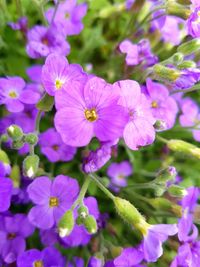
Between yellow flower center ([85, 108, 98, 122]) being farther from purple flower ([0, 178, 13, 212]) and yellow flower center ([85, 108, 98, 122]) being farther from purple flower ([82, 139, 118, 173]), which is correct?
purple flower ([0, 178, 13, 212])

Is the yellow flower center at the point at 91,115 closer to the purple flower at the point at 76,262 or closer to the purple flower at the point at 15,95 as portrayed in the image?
the purple flower at the point at 15,95

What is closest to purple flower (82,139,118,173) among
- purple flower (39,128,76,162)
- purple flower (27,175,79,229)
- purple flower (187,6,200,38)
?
purple flower (27,175,79,229)

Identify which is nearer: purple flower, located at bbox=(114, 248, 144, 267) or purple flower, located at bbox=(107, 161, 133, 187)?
purple flower, located at bbox=(114, 248, 144, 267)

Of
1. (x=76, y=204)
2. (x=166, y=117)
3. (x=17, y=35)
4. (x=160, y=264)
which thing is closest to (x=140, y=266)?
(x=160, y=264)

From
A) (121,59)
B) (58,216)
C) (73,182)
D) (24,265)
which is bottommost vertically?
(24,265)

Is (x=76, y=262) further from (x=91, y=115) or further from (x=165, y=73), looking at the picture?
(x=165, y=73)

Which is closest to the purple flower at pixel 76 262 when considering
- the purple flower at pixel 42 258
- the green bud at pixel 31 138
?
the purple flower at pixel 42 258

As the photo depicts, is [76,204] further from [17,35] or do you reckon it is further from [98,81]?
[17,35]

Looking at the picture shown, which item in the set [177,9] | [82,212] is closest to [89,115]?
[82,212]
